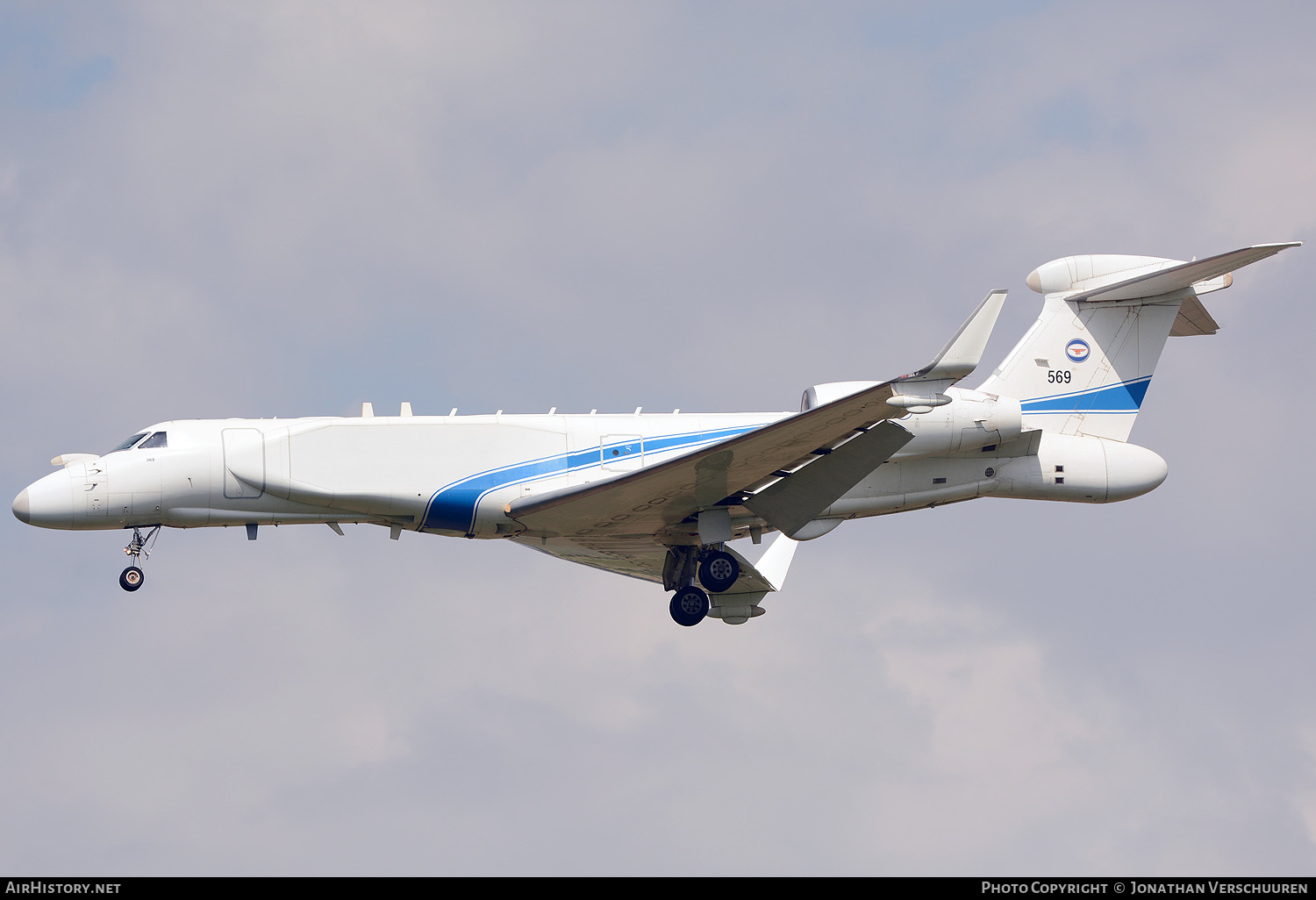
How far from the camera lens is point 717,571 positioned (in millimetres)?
29578

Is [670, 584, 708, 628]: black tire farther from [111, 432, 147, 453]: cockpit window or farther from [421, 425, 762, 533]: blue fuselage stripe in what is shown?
[111, 432, 147, 453]: cockpit window

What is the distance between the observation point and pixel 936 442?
95.7ft

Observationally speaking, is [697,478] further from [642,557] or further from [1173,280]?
[1173,280]

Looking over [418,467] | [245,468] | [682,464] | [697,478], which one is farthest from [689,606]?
[245,468]

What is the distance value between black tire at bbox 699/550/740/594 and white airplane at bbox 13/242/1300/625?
4cm

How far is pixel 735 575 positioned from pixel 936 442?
4.51m

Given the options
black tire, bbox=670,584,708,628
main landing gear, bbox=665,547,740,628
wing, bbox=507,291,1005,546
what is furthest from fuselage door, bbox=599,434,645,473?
black tire, bbox=670,584,708,628

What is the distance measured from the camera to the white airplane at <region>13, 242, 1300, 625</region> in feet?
90.6

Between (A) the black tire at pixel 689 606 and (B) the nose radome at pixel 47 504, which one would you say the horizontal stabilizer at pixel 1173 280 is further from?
(B) the nose radome at pixel 47 504

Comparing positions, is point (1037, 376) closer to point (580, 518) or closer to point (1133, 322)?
point (1133, 322)
